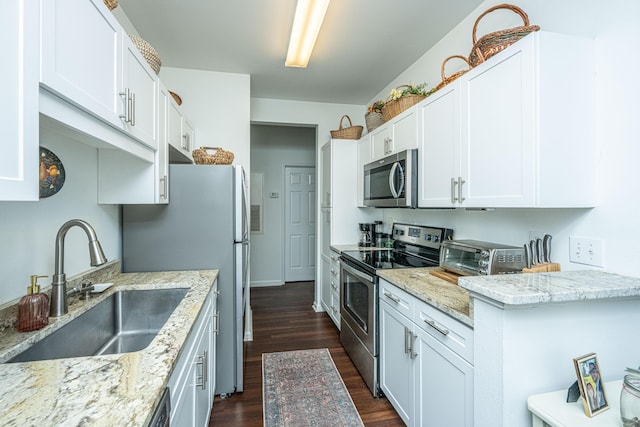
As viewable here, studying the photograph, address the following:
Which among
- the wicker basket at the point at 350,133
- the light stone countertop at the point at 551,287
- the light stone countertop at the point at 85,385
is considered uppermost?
the wicker basket at the point at 350,133

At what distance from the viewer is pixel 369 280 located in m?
2.10

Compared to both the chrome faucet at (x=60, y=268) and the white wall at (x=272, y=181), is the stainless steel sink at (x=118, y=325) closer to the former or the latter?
the chrome faucet at (x=60, y=268)

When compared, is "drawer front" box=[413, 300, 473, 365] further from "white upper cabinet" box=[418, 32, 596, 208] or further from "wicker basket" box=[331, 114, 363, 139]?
"wicker basket" box=[331, 114, 363, 139]

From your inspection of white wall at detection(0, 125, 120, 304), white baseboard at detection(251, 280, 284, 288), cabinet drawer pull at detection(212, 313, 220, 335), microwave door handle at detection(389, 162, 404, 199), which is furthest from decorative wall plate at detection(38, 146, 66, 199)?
white baseboard at detection(251, 280, 284, 288)

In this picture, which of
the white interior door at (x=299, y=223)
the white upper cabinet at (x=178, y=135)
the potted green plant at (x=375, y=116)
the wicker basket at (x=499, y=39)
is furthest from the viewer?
the white interior door at (x=299, y=223)

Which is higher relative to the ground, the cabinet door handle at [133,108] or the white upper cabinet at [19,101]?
the cabinet door handle at [133,108]

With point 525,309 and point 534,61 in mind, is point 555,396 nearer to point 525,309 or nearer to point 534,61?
point 525,309

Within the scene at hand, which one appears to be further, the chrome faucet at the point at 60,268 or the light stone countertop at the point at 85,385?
the chrome faucet at the point at 60,268

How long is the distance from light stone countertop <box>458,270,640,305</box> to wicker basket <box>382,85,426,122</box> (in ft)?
5.07

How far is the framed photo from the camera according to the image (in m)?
0.88

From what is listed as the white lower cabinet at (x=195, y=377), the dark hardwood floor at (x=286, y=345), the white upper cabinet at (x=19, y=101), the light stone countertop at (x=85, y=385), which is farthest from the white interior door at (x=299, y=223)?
the white upper cabinet at (x=19, y=101)

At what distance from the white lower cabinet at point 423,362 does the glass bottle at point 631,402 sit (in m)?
0.44

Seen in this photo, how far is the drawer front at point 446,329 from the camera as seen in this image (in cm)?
121

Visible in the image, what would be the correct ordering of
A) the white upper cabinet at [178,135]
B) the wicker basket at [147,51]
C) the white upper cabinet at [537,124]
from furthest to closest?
the white upper cabinet at [178,135] < the wicker basket at [147,51] < the white upper cabinet at [537,124]
